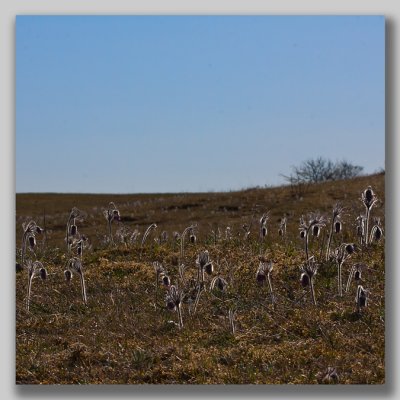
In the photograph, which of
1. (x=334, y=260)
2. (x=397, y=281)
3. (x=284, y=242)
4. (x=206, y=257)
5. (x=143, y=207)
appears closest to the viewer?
(x=397, y=281)

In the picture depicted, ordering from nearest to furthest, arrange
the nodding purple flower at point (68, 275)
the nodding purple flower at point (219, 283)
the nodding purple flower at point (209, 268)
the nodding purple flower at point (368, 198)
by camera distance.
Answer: the nodding purple flower at point (219, 283) < the nodding purple flower at point (209, 268) < the nodding purple flower at point (368, 198) < the nodding purple flower at point (68, 275)

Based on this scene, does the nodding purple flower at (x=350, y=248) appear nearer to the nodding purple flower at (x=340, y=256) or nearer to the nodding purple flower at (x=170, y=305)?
the nodding purple flower at (x=340, y=256)

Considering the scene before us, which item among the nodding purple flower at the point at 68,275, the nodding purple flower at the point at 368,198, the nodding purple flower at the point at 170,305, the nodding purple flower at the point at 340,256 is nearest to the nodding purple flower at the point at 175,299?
the nodding purple flower at the point at 170,305

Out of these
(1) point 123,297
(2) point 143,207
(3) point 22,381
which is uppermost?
(2) point 143,207

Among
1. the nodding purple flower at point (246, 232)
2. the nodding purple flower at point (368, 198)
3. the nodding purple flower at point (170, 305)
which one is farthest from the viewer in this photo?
the nodding purple flower at point (246, 232)

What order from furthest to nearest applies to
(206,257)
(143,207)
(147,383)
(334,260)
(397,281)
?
(143,207) < (334,260) < (206,257) < (397,281) < (147,383)

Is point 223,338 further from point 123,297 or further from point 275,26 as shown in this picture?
point 275,26

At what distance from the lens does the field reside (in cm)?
712

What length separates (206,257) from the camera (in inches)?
322

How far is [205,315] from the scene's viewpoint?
7918mm

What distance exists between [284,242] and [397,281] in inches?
98.1

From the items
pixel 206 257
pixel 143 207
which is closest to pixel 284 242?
pixel 206 257

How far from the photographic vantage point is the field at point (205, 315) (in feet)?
23.4

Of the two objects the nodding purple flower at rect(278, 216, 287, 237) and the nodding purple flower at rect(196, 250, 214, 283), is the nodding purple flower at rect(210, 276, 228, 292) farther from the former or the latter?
the nodding purple flower at rect(278, 216, 287, 237)
